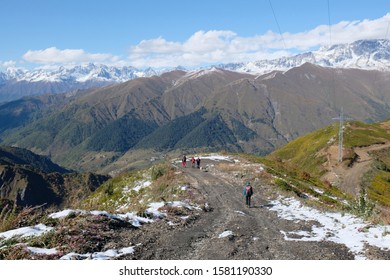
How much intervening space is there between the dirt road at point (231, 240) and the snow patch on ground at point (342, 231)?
65 centimetres

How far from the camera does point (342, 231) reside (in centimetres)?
1961

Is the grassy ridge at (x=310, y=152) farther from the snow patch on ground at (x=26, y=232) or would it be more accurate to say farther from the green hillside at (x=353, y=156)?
the snow patch on ground at (x=26, y=232)

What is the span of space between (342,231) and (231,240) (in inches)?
255

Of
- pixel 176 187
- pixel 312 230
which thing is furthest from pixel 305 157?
pixel 312 230

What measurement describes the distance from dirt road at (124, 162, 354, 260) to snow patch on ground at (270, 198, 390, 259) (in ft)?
2.12

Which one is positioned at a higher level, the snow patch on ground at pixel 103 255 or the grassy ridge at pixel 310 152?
the snow patch on ground at pixel 103 255

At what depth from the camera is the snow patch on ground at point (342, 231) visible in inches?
655

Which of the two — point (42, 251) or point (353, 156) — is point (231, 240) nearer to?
point (42, 251)

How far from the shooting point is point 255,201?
105ft

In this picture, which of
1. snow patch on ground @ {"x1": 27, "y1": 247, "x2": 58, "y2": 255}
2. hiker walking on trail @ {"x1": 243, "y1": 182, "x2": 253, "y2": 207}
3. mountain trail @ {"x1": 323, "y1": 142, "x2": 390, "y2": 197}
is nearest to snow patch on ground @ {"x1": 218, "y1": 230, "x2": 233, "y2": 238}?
snow patch on ground @ {"x1": 27, "y1": 247, "x2": 58, "y2": 255}

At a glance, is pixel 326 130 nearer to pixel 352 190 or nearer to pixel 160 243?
pixel 352 190

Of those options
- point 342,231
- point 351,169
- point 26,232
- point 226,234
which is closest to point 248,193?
point 342,231

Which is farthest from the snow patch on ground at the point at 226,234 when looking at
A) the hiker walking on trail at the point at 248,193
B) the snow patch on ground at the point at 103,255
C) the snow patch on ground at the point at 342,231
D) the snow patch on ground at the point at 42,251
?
the hiker walking on trail at the point at 248,193

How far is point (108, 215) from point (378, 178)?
350 feet
